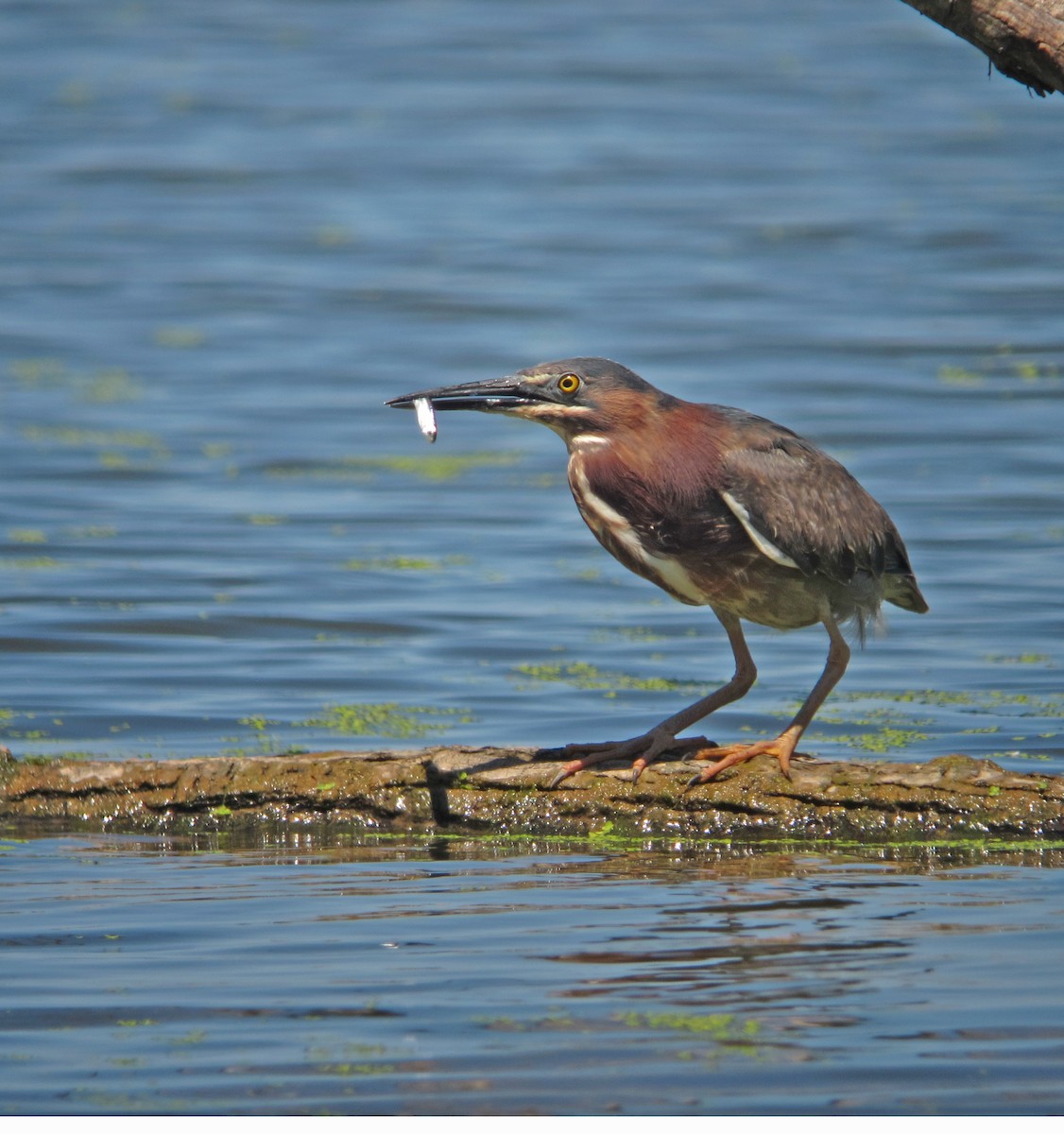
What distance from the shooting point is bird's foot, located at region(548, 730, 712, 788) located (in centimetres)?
601

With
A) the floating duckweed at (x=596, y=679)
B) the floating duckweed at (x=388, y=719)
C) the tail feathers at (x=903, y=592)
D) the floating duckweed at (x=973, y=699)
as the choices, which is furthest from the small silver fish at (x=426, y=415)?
the floating duckweed at (x=973, y=699)

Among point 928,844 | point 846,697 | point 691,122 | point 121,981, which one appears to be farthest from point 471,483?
point 691,122

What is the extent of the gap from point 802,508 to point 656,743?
99 cm

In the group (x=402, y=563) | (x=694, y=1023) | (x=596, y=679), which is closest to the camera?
(x=694, y=1023)

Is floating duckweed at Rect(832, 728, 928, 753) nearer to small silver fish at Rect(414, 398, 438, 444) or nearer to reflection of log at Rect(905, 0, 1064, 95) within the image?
small silver fish at Rect(414, 398, 438, 444)

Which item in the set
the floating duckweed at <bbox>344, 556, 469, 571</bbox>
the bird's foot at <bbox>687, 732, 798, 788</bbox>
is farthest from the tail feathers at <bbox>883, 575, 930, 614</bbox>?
the floating duckweed at <bbox>344, 556, 469, 571</bbox>

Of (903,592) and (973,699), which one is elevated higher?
(903,592)

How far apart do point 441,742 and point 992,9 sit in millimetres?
4457

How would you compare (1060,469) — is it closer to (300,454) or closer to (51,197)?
(300,454)

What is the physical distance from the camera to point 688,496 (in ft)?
21.1

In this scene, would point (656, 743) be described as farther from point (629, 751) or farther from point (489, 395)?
point (489, 395)

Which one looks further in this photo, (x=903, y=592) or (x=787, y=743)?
(x=903, y=592)

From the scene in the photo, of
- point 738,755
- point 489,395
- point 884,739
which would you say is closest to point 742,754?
point 738,755

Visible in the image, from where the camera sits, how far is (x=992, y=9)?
4.62 meters
